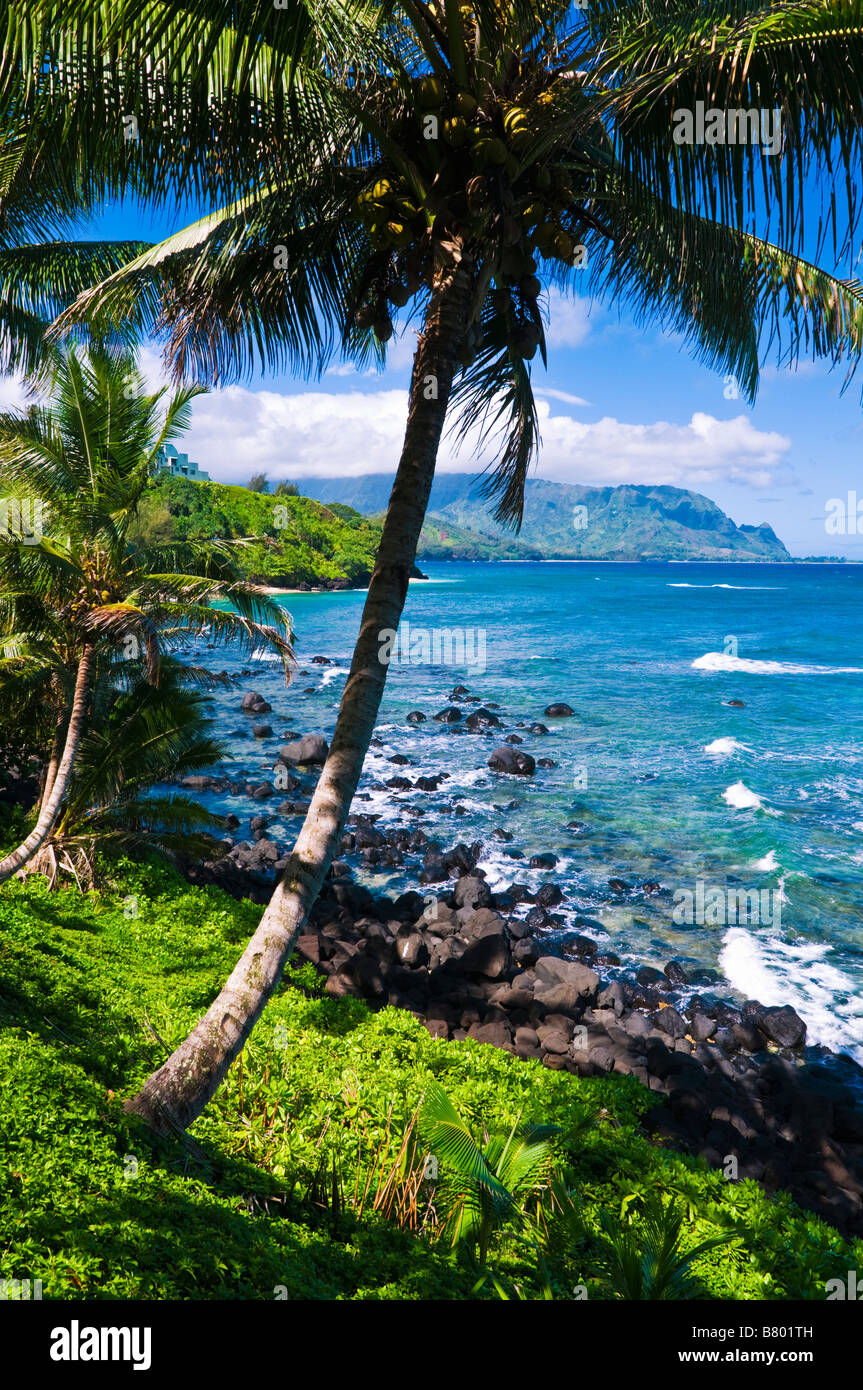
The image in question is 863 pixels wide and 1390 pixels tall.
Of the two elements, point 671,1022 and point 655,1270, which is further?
point 671,1022

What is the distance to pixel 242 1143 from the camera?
16.7 ft

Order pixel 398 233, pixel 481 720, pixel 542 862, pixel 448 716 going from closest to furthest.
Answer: pixel 398 233 < pixel 542 862 < pixel 481 720 < pixel 448 716

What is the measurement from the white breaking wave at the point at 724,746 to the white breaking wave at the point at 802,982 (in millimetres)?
12998

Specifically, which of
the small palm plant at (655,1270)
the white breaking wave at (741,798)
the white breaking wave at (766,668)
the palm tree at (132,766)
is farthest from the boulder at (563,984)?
the white breaking wave at (766,668)

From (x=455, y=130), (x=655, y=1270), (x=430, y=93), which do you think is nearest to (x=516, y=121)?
(x=455, y=130)

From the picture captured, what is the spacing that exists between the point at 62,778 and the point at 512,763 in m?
16.1

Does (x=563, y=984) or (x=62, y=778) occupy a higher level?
(x=62, y=778)

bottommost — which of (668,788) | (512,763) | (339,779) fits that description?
(668,788)

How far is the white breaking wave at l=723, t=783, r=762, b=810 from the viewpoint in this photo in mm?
19750

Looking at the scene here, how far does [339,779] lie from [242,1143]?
2679 millimetres

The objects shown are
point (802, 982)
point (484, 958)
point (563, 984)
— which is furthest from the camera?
point (802, 982)

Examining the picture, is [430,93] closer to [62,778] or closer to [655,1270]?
[62,778]

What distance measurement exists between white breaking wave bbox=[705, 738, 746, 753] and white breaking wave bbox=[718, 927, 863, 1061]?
12998 mm
